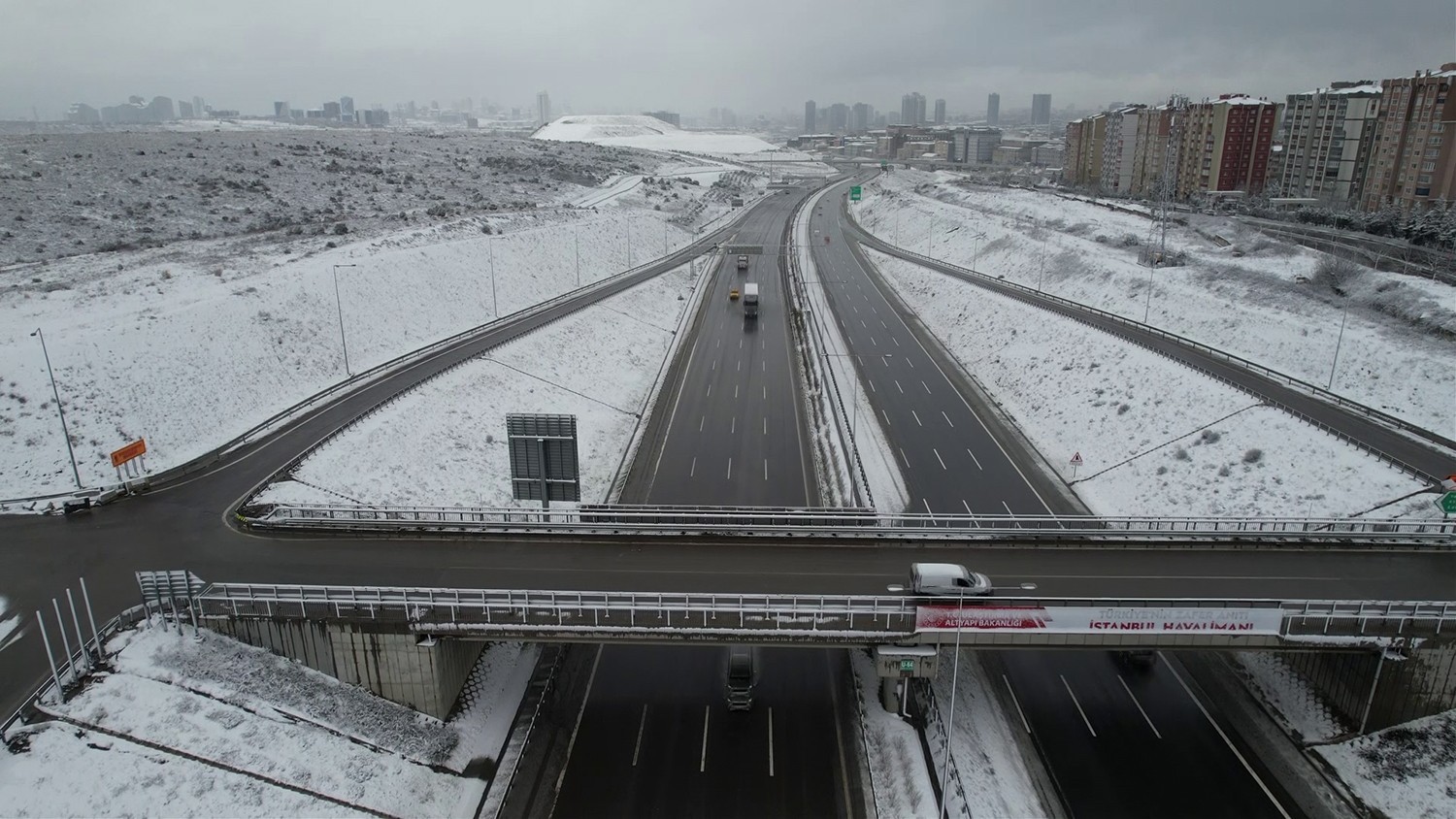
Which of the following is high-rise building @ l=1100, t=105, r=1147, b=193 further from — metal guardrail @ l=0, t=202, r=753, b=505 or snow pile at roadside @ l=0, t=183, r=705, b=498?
snow pile at roadside @ l=0, t=183, r=705, b=498

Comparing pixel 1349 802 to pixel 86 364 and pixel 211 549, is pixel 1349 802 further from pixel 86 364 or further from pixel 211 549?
pixel 86 364

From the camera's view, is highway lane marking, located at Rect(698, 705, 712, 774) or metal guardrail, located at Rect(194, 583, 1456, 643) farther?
metal guardrail, located at Rect(194, 583, 1456, 643)

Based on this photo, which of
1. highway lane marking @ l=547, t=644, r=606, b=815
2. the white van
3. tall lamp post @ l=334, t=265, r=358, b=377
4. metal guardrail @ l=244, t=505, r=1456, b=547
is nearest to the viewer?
highway lane marking @ l=547, t=644, r=606, b=815

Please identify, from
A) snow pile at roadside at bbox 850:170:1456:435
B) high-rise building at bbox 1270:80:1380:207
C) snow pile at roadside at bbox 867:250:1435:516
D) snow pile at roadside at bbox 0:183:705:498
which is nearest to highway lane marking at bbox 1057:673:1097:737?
snow pile at roadside at bbox 867:250:1435:516

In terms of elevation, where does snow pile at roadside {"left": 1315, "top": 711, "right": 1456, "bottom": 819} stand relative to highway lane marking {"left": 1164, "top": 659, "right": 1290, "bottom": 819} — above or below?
above

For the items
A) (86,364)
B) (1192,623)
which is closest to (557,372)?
(86,364)

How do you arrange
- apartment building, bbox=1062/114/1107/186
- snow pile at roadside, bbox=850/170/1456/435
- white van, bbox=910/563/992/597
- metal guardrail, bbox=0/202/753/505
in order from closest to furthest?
white van, bbox=910/563/992/597, metal guardrail, bbox=0/202/753/505, snow pile at roadside, bbox=850/170/1456/435, apartment building, bbox=1062/114/1107/186

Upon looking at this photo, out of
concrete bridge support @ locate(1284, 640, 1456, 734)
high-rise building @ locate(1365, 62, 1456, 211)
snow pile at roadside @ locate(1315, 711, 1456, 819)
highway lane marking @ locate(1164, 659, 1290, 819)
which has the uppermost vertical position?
high-rise building @ locate(1365, 62, 1456, 211)

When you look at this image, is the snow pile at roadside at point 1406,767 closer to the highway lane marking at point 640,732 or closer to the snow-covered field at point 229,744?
the highway lane marking at point 640,732
